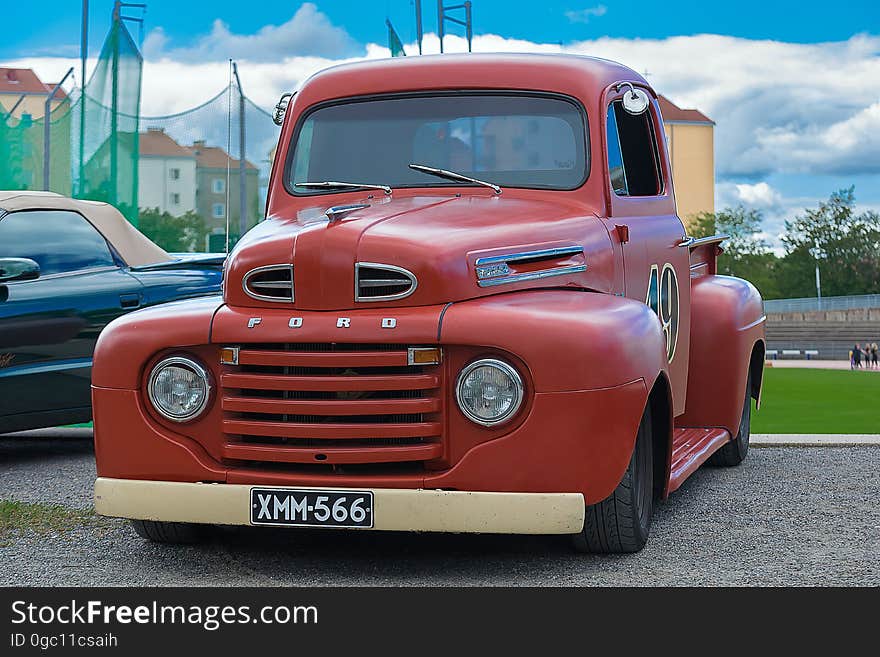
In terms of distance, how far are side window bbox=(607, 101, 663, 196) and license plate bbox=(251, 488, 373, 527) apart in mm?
2144

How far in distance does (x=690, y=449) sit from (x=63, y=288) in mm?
4119

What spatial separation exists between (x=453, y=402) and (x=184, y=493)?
1.12m

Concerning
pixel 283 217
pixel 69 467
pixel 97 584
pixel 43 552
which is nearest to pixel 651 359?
pixel 283 217

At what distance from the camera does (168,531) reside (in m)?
5.71

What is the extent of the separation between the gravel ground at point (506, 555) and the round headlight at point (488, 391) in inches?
26.6

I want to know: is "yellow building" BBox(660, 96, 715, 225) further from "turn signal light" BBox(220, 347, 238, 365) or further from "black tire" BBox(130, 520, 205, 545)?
"turn signal light" BBox(220, 347, 238, 365)

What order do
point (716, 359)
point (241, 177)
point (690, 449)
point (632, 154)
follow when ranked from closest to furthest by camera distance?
1. point (632, 154)
2. point (690, 449)
3. point (716, 359)
4. point (241, 177)

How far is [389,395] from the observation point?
→ 4906mm

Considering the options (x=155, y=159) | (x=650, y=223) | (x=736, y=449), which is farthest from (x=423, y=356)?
(x=155, y=159)

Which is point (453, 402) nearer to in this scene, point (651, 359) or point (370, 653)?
point (651, 359)

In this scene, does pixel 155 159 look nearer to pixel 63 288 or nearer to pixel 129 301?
pixel 129 301

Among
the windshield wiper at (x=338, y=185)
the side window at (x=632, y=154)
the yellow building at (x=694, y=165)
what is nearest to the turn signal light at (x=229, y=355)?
the windshield wiper at (x=338, y=185)

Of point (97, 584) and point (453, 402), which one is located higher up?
point (453, 402)

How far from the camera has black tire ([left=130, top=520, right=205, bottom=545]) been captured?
5695mm
